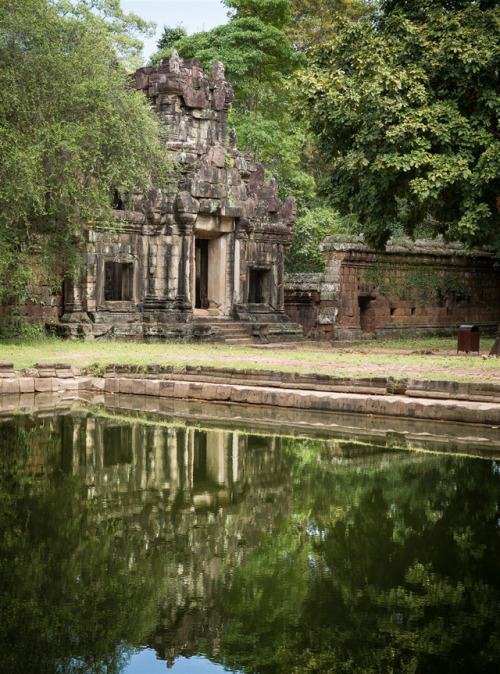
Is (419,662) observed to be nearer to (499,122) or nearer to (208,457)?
(208,457)

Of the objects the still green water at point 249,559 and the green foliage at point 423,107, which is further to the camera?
the green foliage at point 423,107

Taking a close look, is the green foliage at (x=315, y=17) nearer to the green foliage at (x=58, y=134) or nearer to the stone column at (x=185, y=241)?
the stone column at (x=185, y=241)

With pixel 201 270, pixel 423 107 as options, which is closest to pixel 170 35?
pixel 201 270

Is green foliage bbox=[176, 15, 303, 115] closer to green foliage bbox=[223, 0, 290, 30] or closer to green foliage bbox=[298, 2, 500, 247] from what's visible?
green foliage bbox=[223, 0, 290, 30]

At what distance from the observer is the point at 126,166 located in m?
19.8

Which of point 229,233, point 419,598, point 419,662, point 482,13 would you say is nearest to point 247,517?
point 419,598

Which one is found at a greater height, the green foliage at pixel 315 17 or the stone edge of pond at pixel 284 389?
the green foliage at pixel 315 17

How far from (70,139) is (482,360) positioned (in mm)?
9630

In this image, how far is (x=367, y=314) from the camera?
25.3 m

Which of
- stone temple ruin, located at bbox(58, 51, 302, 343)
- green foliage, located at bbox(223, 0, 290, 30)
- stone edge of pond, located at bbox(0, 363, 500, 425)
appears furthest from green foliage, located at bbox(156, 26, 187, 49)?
stone edge of pond, located at bbox(0, 363, 500, 425)

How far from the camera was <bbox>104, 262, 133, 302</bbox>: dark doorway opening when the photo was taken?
2226 cm

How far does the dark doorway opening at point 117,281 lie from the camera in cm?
2226

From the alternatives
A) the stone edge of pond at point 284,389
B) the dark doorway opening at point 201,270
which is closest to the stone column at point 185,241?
the dark doorway opening at point 201,270

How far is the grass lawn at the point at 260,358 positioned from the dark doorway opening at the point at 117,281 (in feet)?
7.17
